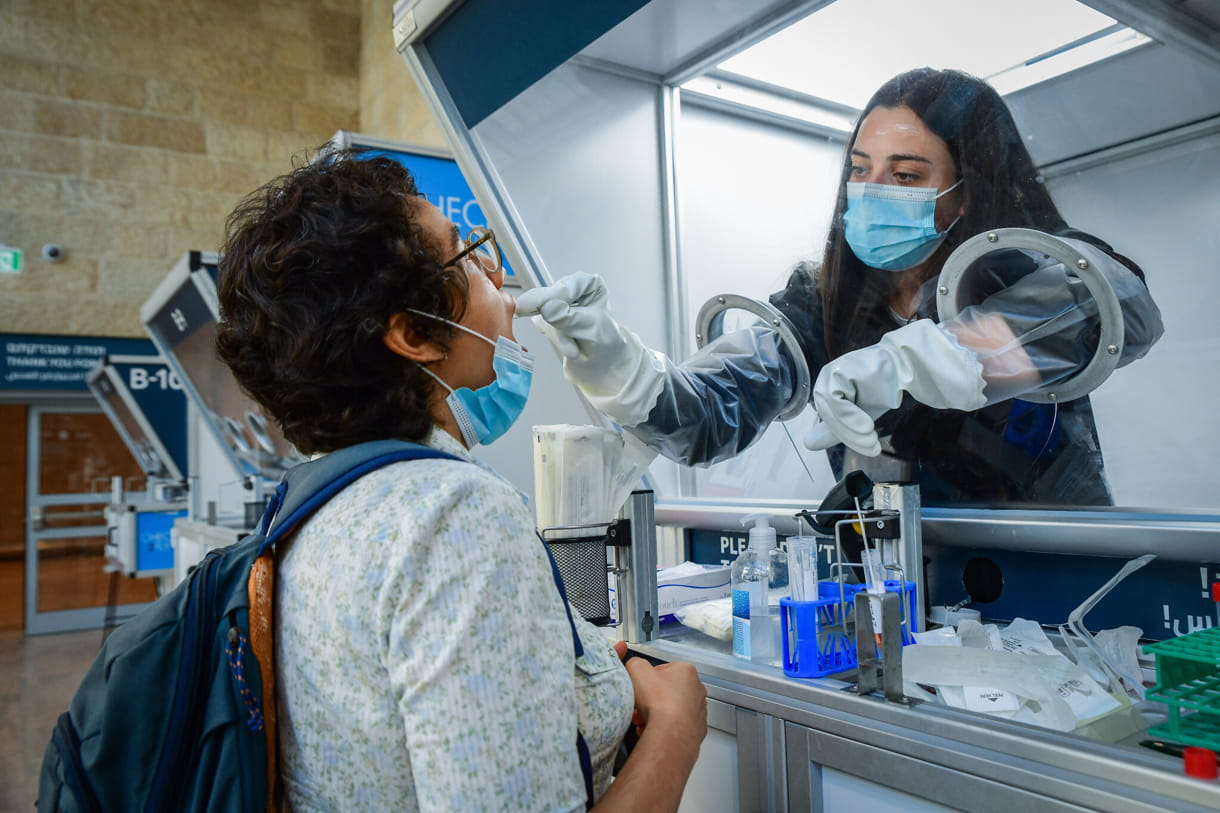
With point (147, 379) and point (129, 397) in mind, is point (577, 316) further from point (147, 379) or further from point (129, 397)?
point (147, 379)

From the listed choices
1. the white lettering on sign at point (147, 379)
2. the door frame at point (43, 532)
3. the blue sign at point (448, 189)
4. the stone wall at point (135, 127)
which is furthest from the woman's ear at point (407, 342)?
the door frame at point (43, 532)

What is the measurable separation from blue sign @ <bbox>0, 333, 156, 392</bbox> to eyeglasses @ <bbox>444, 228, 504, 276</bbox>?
6.78m

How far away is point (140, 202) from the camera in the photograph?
22.7 feet

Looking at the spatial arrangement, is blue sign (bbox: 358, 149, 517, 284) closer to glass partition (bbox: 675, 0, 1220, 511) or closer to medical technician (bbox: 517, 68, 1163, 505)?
medical technician (bbox: 517, 68, 1163, 505)

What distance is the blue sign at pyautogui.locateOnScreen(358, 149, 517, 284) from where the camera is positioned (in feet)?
8.72

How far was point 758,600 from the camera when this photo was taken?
138 cm

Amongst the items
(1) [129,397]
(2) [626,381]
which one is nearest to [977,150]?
(2) [626,381]

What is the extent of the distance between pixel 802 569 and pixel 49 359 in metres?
7.24

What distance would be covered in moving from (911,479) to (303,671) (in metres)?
1.24

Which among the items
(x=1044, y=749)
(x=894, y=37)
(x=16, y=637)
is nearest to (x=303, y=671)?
(x=1044, y=749)

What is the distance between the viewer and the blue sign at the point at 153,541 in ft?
17.2

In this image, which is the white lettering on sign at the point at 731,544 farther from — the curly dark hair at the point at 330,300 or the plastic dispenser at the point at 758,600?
the curly dark hair at the point at 330,300

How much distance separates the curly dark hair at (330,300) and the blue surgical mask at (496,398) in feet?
0.44

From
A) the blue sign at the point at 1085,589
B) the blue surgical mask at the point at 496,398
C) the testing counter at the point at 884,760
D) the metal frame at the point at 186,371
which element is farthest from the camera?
the metal frame at the point at 186,371
